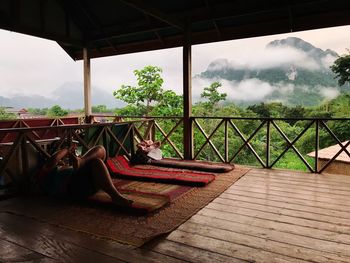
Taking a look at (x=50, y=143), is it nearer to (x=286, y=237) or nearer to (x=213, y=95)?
(x=286, y=237)

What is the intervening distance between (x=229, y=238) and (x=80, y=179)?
1.59m

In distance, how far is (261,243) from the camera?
6.77 feet

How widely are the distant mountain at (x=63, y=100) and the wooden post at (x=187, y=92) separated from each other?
6.90m

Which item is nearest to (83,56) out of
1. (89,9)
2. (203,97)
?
(89,9)

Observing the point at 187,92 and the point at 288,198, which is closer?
the point at 288,198

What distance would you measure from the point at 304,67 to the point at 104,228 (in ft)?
75.4

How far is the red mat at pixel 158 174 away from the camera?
3768 mm

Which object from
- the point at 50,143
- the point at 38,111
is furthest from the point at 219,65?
the point at 50,143

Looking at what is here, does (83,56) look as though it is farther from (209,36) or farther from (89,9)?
(209,36)

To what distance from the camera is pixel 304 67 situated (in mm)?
21891

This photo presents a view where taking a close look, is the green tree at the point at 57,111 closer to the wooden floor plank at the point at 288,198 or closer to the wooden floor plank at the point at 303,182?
the wooden floor plank at the point at 303,182

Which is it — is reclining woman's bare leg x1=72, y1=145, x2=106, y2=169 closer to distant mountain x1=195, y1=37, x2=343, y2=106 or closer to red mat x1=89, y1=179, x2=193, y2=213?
red mat x1=89, y1=179, x2=193, y2=213

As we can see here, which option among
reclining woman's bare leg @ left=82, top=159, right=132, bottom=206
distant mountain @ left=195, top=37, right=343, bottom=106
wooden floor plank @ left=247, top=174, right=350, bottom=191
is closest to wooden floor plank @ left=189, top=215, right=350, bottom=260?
reclining woman's bare leg @ left=82, top=159, right=132, bottom=206

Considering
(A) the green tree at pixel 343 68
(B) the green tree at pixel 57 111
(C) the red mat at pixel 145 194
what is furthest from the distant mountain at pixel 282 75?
Result: (C) the red mat at pixel 145 194
